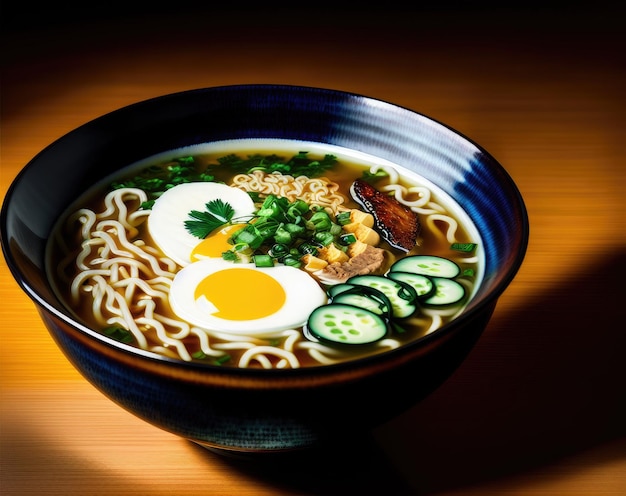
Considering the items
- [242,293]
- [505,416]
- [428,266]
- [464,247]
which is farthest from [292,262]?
[505,416]

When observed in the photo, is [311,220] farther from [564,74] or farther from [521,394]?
[564,74]

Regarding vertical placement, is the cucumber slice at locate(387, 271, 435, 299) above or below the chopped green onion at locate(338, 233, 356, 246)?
above

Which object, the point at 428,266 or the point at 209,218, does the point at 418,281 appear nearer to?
the point at 428,266

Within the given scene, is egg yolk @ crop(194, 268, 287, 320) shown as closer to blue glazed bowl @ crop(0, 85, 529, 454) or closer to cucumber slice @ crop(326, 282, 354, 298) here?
cucumber slice @ crop(326, 282, 354, 298)

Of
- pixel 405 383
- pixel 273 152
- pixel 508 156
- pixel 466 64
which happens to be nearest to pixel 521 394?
pixel 405 383

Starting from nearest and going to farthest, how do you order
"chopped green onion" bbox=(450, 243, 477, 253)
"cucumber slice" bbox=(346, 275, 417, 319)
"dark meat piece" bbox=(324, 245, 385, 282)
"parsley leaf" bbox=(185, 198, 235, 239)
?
"cucumber slice" bbox=(346, 275, 417, 319) → "dark meat piece" bbox=(324, 245, 385, 282) → "chopped green onion" bbox=(450, 243, 477, 253) → "parsley leaf" bbox=(185, 198, 235, 239)

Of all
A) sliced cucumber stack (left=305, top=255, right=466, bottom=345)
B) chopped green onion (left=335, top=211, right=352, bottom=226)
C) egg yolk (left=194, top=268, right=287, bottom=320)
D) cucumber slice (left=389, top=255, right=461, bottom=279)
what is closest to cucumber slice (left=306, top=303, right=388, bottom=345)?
sliced cucumber stack (left=305, top=255, right=466, bottom=345)
